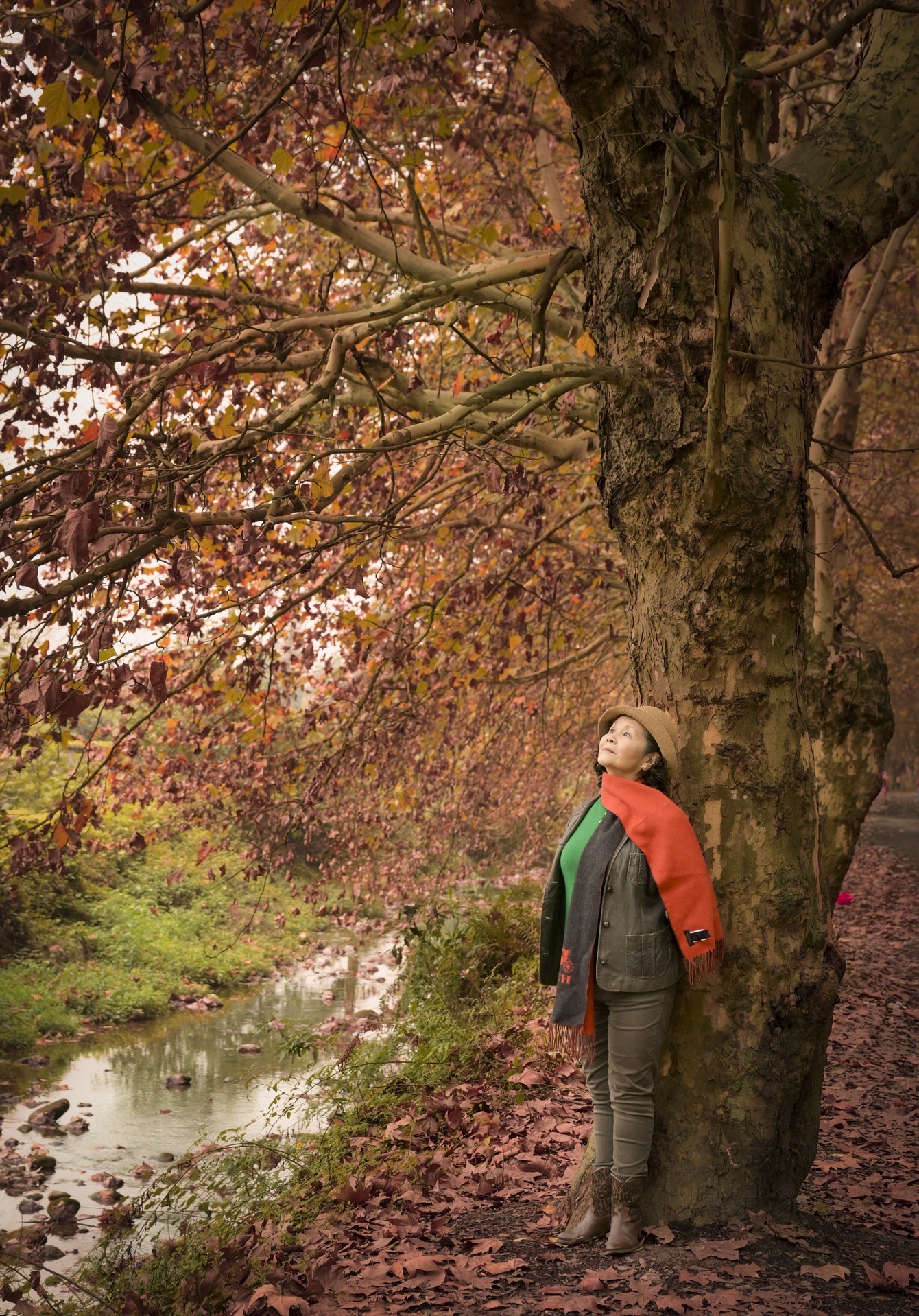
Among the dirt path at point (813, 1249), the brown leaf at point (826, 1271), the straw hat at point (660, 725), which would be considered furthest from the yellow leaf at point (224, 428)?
the brown leaf at point (826, 1271)

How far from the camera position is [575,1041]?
12.0 feet

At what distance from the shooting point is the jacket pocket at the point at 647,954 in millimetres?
3500

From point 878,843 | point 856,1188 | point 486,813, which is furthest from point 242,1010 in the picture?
point 878,843

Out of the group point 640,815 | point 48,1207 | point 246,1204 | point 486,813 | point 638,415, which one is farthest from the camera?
point 486,813

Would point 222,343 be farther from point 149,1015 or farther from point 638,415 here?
point 149,1015

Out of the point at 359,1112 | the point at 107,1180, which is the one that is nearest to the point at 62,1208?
the point at 107,1180

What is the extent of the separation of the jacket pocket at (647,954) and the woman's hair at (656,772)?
0.52 m

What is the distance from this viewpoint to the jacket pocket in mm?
3500

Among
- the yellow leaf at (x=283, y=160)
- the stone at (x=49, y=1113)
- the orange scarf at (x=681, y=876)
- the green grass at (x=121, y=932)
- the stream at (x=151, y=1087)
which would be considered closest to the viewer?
the orange scarf at (x=681, y=876)

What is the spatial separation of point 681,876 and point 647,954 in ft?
0.98

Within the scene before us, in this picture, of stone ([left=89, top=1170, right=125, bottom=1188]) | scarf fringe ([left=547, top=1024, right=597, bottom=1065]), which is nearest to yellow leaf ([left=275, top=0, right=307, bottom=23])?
scarf fringe ([left=547, top=1024, right=597, bottom=1065])

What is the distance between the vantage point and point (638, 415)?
385 cm

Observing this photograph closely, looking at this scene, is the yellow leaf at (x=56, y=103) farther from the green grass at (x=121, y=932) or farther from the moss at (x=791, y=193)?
the green grass at (x=121, y=932)

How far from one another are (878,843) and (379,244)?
916 inches
